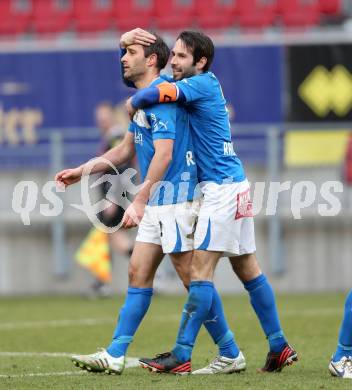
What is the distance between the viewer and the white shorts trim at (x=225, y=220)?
681 centimetres

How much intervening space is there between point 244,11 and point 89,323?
9.16m

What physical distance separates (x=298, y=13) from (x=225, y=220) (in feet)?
41.4

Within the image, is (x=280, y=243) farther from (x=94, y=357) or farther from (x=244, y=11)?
(x=94, y=357)

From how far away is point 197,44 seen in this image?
6.84 m

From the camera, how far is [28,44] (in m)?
16.5

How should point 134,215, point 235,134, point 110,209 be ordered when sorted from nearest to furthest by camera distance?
point 134,215 < point 110,209 < point 235,134

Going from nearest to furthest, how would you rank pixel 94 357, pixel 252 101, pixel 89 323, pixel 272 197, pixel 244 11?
1. pixel 94 357
2. pixel 89 323
3. pixel 272 197
4. pixel 252 101
5. pixel 244 11

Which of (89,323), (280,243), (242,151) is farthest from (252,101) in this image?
(89,323)

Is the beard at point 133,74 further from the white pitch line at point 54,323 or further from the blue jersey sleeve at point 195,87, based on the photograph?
the white pitch line at point 54,323

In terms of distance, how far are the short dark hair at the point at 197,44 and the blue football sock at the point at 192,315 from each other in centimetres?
135

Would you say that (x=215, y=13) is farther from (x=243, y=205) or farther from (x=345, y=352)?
(x=345, y=352)

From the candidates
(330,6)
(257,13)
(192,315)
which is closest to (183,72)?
(192,315)

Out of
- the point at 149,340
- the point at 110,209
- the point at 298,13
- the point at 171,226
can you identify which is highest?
the point at 298,13

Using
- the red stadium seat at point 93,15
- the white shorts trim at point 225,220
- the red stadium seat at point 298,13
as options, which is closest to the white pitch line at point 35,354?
the white shorts trim at point 225,220
